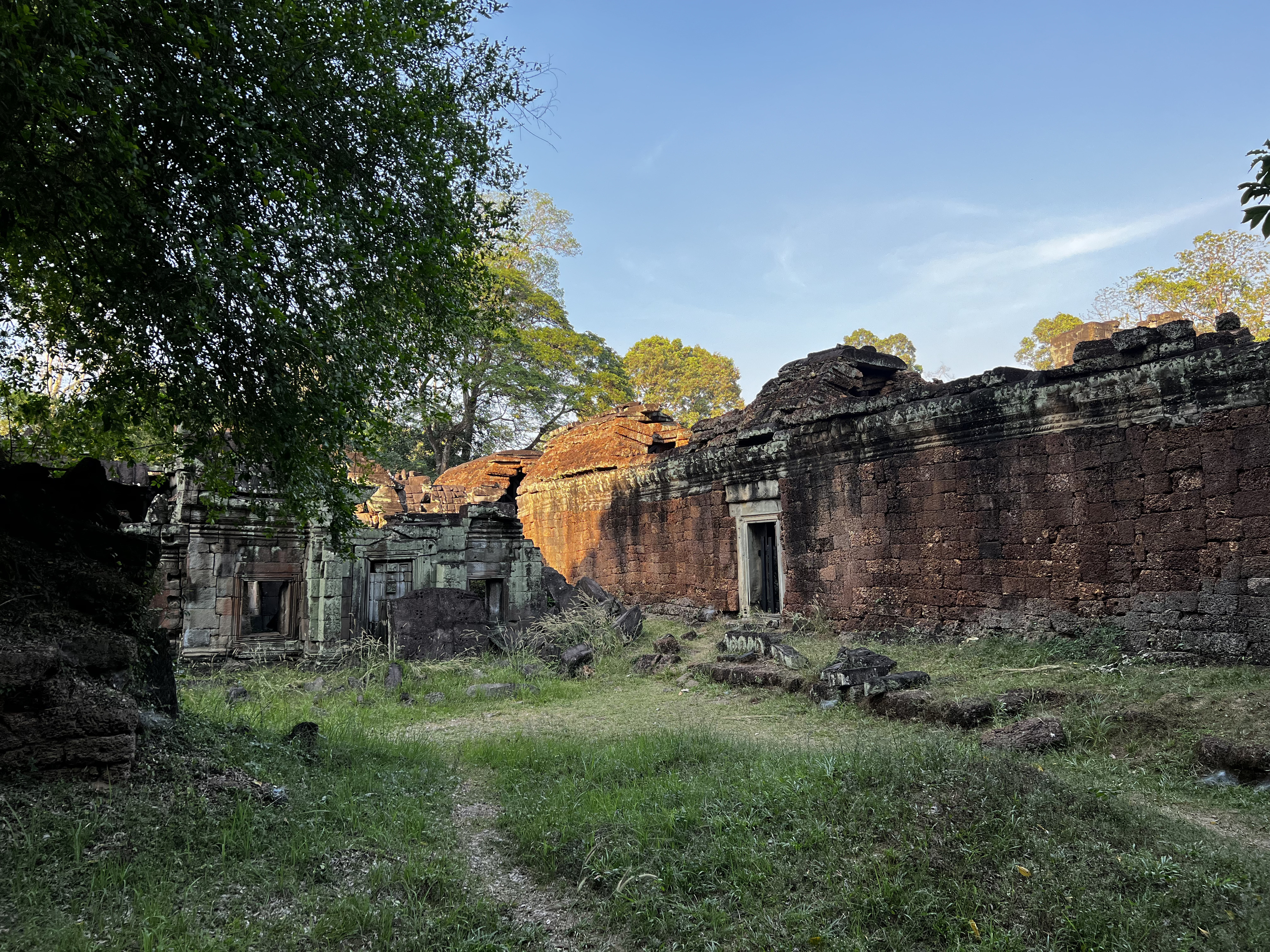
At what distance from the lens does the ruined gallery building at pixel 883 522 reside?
23.3ft

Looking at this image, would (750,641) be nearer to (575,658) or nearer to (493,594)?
(575,658)

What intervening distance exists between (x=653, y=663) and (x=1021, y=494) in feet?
16.9

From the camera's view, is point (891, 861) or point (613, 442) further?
point (613, 442)

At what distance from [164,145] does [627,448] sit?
1221cm

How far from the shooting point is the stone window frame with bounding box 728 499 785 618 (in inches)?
472

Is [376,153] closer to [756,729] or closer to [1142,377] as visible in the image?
[756,729]

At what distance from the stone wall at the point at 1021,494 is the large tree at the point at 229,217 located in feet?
20.7

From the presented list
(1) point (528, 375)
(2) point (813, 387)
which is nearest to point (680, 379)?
(1) point (528, 375)

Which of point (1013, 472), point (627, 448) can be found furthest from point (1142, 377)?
point (627, 448)

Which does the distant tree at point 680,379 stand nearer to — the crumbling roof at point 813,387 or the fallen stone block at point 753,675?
the crumbling roof at point 813,387

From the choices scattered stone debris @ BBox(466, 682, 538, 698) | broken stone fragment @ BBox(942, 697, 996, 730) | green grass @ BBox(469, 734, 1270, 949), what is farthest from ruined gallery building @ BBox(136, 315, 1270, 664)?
green grass @ BBox(469, 734, 1270, 949)

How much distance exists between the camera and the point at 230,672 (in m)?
10.2

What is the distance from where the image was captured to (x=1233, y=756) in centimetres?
468

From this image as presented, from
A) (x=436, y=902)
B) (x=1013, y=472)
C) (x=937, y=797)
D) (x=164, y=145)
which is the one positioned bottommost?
(x=436, y=902)
